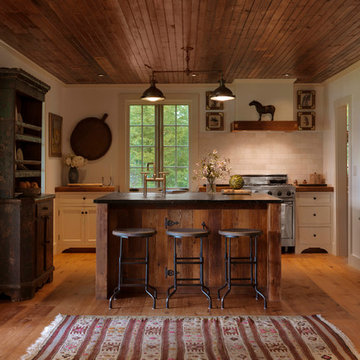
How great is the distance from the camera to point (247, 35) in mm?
4930

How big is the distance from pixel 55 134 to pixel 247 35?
3.74m

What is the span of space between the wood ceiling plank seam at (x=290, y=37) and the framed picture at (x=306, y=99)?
1.36 m

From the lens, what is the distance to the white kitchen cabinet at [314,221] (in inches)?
289

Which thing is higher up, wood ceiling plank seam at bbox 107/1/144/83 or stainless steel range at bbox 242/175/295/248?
wood ceiling plank seam at bbox 107/1/144/83

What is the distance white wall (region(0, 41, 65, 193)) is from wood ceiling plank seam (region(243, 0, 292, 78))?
295 cm

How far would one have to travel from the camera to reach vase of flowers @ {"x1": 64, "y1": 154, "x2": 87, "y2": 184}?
24.7 ft

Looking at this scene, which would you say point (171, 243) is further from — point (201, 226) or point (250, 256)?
point (250, 256)

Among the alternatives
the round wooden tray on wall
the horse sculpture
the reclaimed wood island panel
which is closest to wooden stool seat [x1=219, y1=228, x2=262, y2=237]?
the reclaimed wood island panel

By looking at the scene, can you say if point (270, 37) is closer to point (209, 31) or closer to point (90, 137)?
point (209, 31)

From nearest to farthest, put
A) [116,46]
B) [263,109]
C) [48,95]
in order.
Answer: [116,46] < [48,95] < [263,109]

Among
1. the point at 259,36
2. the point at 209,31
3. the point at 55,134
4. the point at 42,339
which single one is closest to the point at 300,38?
the point at 259,36

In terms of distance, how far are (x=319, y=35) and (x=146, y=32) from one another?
188cm

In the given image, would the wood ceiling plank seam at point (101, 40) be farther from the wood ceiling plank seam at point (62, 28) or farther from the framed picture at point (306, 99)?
the framed picture at point (306, 99)

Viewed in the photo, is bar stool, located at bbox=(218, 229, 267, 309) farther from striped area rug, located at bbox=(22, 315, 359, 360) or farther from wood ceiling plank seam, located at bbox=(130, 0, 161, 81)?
wood ceiling plank seam, located at bbox=(130, 0, 161, 81)
